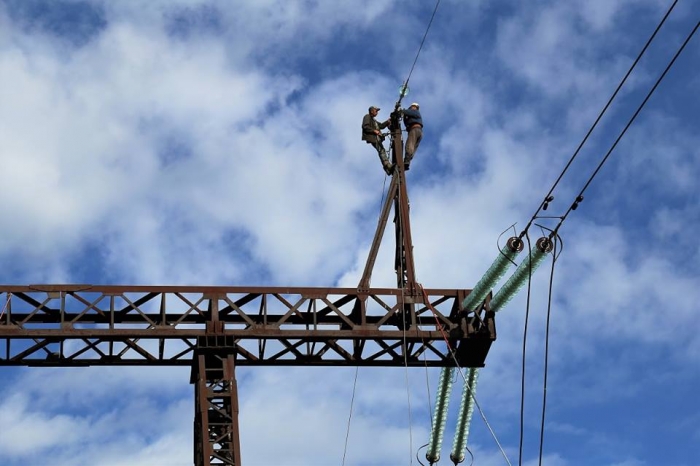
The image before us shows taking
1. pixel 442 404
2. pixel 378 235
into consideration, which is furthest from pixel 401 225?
pixel 442 404

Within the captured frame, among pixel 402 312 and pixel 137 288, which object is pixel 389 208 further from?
pixel 137 288

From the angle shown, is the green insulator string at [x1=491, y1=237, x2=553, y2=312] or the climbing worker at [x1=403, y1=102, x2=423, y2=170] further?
the climbing worker at [x1=403, y1=102, x2=423, y2=170]

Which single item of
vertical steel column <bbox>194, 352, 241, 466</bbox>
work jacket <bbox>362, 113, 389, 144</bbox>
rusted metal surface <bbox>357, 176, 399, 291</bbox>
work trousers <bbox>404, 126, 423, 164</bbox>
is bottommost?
vertical steel column <bbox>194, 352, 241, 466</bbox>

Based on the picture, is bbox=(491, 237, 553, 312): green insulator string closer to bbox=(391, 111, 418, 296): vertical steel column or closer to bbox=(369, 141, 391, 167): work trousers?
bbox=(391, 111, 418, 296): vertical steel column

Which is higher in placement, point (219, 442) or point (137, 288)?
point (137, 288)

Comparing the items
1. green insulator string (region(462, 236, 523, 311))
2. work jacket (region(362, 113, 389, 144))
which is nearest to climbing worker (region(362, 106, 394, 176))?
work jacket (region(362, 113, 389, 144))

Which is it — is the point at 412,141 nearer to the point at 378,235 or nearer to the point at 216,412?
the point at 378,235

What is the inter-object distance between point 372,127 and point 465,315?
4.48 meters

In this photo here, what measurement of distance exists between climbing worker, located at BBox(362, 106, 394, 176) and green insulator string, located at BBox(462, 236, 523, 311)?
3720mm

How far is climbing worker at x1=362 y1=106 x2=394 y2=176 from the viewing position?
2853 centimetres

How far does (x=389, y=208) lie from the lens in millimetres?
27812

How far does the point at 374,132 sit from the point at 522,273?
5597 millimetres

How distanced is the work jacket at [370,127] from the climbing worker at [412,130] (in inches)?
17.6

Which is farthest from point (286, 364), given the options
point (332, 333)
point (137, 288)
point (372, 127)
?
point (372, 127)
